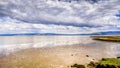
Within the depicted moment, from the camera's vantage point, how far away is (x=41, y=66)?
29.2 meters

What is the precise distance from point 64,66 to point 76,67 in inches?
87.6

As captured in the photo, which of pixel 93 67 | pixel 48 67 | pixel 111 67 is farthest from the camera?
pixel 48 67

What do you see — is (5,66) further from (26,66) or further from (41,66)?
(41,66)

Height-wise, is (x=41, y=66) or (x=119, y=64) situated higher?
(x=119, y=64)

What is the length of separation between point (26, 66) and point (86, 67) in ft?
27.8

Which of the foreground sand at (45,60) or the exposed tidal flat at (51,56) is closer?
the foreground sand at (45,60)

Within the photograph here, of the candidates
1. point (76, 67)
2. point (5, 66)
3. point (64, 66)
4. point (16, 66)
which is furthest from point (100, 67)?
point (5, 66)

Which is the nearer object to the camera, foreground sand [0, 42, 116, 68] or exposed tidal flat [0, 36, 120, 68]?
foreground sand [0, 42, 116, 68]

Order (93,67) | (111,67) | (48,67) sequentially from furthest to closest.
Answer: (48,67) → (93,67) → (111,67)

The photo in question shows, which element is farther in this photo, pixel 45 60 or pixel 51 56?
pixel 51 56

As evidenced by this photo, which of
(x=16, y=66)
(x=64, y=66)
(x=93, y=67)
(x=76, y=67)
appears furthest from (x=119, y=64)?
(x=16, y=66)

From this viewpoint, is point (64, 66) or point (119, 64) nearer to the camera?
point (119, 64)

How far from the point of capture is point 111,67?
2403 centimetres

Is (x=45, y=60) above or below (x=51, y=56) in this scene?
above
